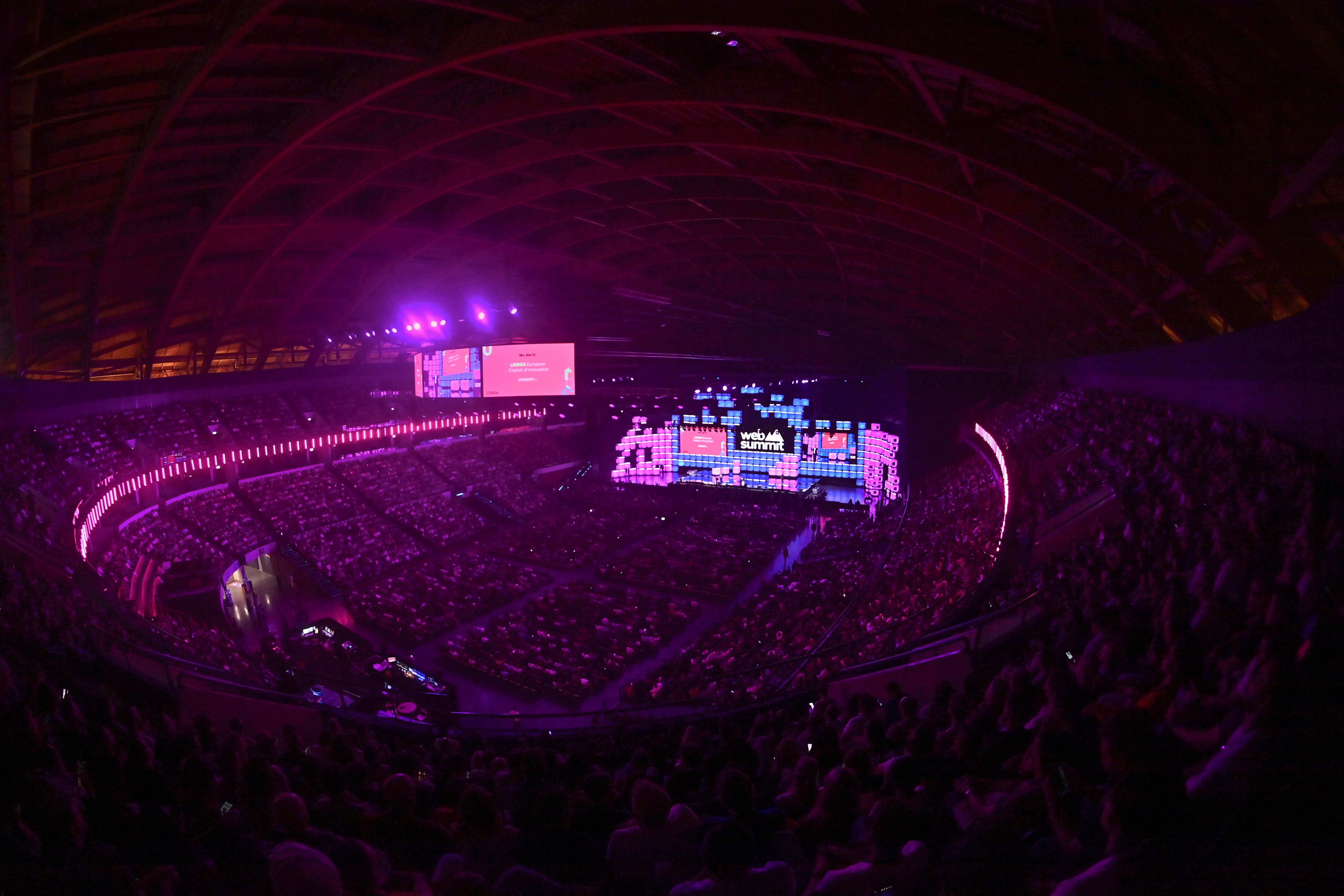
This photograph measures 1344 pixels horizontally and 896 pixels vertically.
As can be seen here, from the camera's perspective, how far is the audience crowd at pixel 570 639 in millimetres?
15156

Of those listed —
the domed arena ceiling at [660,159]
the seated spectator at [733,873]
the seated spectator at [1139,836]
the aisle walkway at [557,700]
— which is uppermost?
the domed arena ceiling at [660,159]

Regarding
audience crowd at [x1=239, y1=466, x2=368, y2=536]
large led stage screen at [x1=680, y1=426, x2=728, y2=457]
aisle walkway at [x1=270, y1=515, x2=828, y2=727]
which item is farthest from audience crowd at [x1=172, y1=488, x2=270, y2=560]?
large led stage screen at [x1=680, y1=426, x2=728, y2=457]

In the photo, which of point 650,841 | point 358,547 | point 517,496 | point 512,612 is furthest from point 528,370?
point 650,841

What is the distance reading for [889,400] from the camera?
99.3ft

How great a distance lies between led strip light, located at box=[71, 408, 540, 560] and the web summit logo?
48.5ft

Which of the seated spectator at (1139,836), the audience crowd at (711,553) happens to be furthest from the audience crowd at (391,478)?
the seated spectator at (1139,836)

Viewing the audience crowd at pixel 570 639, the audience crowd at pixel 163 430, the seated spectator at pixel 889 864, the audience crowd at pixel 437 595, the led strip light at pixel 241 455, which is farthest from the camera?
the audience crowd at pixel 163 430

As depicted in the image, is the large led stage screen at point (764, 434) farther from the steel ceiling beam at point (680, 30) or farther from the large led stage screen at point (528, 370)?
the steel ceiling beam at point (680, 30)

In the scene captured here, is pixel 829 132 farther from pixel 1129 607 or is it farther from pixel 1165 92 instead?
pixel 1129 607

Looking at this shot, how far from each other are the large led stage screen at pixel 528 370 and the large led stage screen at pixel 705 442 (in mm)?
14659

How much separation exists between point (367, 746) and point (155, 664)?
9.31ft

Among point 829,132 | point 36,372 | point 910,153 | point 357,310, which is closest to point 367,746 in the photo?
point 829,132

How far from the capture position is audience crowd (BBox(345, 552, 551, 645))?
1852 centimetres

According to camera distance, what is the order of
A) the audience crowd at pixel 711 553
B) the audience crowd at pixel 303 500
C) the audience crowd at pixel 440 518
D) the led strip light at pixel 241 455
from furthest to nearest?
the audience crowd at pixel 440 518 → the audience crowd at pixel 303 500 → the audience crowd at pixel 711 553 → the led strip light at pixel 241 455
